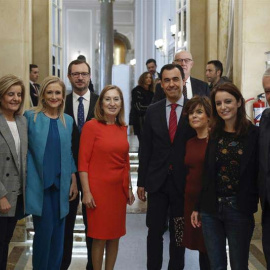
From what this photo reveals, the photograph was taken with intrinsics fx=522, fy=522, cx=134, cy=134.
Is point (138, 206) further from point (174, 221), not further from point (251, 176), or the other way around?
point (251, 176)

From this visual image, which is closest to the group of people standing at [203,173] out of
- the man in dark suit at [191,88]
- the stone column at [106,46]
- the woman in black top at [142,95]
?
the man in dark suit at [191,88]

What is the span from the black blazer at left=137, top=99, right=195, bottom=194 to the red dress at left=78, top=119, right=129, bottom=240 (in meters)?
0.17

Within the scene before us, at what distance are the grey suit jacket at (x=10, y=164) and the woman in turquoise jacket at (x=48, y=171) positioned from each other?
86mm

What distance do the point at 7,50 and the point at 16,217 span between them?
2541 mm

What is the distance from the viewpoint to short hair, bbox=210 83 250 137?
303cm

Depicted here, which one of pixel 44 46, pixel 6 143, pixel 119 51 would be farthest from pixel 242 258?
pixel 119 51

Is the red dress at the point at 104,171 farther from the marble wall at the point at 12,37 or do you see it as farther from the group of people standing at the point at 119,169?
the marble wall at the point at 12,37

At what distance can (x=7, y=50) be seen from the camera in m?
5.53

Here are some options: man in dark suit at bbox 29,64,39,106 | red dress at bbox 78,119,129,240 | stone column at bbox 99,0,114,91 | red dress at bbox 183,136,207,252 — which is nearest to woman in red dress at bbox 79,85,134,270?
red dress at bbox 78,119,129,240

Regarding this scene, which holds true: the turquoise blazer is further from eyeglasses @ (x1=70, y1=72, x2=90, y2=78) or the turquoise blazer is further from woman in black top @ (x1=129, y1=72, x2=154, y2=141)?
woman in black top @ (x1=129, y1=72, x2=154, y2=141)

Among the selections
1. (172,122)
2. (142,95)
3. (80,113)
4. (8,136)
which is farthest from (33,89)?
(8,136)

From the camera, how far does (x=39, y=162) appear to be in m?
3.53

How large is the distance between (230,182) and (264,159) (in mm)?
248

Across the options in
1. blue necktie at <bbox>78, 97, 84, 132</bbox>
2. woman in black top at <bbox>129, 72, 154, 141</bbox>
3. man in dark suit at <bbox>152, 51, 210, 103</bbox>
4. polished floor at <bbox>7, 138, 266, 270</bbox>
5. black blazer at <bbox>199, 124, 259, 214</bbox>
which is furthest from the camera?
woman in black top at <bbox>129, 72, 154, 141</bbox>
